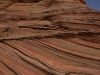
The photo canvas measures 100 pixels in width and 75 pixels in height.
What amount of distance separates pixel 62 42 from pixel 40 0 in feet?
13.0

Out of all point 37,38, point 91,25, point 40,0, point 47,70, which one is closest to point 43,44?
point 37,38

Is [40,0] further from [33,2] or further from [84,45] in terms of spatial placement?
[84,45]

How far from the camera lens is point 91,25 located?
1075 centimetres

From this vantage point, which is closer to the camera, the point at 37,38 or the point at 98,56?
the point at 98,56

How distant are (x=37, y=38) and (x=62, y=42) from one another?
1.24 m

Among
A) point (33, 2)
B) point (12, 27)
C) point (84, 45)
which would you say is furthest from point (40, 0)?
point (84, 45)

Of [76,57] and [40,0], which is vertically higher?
[40,0]

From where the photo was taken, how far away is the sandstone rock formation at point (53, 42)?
Result: 9.87 m

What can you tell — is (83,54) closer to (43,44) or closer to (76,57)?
(76,57)

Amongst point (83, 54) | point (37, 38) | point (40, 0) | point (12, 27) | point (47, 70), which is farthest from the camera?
point (40, 0)

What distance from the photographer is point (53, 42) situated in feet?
34.8

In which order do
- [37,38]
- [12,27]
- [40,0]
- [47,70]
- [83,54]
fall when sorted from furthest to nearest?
[40,0] < [12,27] < [37,38] < [83,54] < [47,70]

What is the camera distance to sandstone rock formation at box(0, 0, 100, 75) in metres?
9.87

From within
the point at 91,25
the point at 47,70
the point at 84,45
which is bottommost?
the point at 47,70
